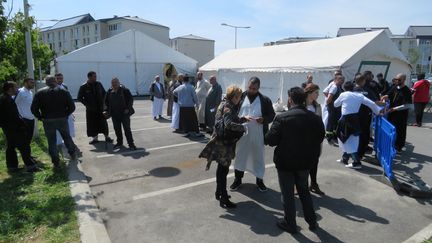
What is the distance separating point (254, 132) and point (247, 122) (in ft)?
1.18

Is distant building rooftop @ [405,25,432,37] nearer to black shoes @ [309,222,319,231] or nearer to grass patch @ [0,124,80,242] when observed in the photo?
black shoes @ [309,222,319,231]

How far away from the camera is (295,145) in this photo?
361cm

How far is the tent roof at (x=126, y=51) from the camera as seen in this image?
2422 cm

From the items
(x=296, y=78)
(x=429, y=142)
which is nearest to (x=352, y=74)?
(x=296, y=78)

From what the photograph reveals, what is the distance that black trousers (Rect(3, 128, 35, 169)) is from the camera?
19.7ft

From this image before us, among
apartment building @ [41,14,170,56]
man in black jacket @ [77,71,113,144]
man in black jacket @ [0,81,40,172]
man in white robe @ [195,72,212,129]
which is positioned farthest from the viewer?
apartment building @ [41,14,170,56]

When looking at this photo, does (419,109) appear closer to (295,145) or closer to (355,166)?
(355,166)

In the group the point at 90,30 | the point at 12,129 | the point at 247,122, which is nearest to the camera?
the point at 247,122

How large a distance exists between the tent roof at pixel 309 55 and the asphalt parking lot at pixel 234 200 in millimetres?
6731

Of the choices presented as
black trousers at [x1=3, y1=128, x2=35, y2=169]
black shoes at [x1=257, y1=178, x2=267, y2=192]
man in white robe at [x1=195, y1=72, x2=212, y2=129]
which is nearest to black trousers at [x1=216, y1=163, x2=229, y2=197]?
black shoes at [x1=257, y1=178, x2=267, y2=192]

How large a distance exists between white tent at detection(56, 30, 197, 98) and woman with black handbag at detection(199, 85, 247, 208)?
22.4 m

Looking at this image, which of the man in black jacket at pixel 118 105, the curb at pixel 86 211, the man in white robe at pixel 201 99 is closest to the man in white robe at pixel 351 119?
the curb at pixel 86 211

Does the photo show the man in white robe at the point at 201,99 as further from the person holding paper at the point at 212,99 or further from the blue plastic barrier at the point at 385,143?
the blue plastic barrier at the point at 385,143

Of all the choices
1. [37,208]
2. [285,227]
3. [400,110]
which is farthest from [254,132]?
[400,110]
